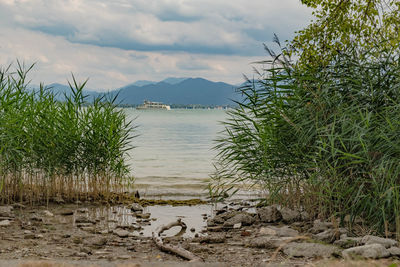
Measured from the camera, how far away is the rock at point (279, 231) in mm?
6263

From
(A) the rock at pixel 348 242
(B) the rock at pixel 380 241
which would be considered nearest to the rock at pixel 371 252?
(B) the rock at pixel 380 241

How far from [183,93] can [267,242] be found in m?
143

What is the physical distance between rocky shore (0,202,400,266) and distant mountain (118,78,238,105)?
403 ft

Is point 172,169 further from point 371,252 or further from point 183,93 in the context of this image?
point 183,93

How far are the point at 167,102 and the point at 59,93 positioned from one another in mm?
129995

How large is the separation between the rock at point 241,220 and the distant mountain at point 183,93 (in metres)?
123

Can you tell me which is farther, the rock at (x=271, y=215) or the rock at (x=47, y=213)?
the rock at (x=47, y=213)

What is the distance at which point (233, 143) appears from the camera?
8688mm

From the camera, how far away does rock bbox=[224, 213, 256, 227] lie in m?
7.50

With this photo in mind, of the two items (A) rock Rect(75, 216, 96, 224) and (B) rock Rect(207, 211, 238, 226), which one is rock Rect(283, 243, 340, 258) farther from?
(A) rock Rect(75, 216, 96, 224)

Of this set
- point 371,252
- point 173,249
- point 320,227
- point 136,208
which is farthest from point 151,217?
point 371,252

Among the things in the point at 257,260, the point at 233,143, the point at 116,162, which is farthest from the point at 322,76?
the point at 116,162

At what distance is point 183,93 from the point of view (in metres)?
148

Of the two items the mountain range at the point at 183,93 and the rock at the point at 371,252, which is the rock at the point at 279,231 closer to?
the rock at the point at 371,252
